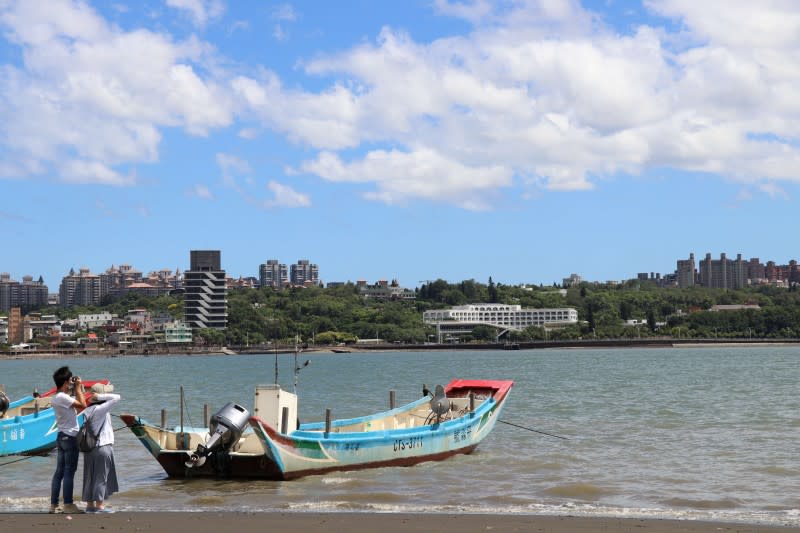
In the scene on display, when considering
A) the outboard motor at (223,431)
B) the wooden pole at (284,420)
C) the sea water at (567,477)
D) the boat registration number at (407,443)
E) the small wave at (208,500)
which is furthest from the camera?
the boat registration number at (407,443)

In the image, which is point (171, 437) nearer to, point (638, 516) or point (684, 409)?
point (638, 516)

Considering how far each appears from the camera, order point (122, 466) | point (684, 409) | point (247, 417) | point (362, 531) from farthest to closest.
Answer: point (684, 409) < point (122, 466) < point (247, 417) < point (362, 531)

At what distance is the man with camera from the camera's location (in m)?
16.1

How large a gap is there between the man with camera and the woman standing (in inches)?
9.8

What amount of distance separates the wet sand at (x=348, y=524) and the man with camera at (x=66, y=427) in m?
0.40

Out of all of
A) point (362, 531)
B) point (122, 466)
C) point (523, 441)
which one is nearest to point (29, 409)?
point (122, 466)

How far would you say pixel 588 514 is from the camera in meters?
18.4

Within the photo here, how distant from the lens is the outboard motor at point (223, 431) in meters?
22.6

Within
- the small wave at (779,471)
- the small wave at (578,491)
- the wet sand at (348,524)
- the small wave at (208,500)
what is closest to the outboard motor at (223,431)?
the small wave at (208,500)

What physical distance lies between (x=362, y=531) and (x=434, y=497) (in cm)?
582

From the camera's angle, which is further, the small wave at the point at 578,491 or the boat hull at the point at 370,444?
the boat hull at the point at 370,444

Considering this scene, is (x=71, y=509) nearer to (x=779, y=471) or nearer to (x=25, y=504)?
(x=25, y=504)

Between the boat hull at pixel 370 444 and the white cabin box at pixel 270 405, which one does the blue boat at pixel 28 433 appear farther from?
the boat hull at pixel 370 444

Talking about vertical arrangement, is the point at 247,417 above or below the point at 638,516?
above
